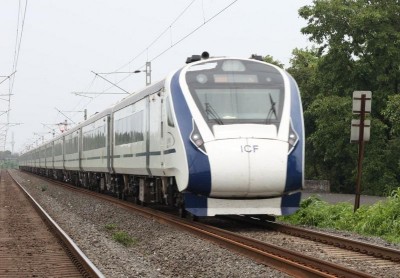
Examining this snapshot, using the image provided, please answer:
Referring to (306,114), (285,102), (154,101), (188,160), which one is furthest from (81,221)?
(306,114)

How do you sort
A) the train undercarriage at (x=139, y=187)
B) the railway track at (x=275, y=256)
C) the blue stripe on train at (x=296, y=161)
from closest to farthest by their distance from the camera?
1. the railway track at (x=275, y=256)
2. the blue stripe on train at (x=296, y=161)
3. the train undercarriage at (x=139, y=187)

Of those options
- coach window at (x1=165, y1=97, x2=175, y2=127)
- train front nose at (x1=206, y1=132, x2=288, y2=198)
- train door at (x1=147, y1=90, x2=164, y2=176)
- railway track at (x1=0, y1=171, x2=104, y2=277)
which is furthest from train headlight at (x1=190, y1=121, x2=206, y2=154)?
railway track at (x1=0, y1=171, x2=104, y2=277)

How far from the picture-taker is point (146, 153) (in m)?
15.3

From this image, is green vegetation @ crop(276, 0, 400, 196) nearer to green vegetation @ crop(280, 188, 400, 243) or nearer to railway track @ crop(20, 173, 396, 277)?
green vegetation @ crop(280, 188, 400, 243)

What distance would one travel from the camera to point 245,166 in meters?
11.5

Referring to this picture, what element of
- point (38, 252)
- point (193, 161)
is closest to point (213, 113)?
point (193, 161)

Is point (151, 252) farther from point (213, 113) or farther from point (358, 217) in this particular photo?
point (358, 217)

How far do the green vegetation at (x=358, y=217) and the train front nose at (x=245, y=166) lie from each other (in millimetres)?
2314

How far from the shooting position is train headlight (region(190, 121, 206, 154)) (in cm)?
1159

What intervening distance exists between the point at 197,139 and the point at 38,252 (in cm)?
337

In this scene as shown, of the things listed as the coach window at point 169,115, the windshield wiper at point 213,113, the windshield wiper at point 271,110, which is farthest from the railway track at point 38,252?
the windshield wiper at point 271,110

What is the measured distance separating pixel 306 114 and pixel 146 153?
2605 centimetres

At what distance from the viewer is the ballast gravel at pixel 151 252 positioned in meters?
8.21

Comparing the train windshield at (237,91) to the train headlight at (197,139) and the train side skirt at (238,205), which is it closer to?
the train headlight at (197,139)
